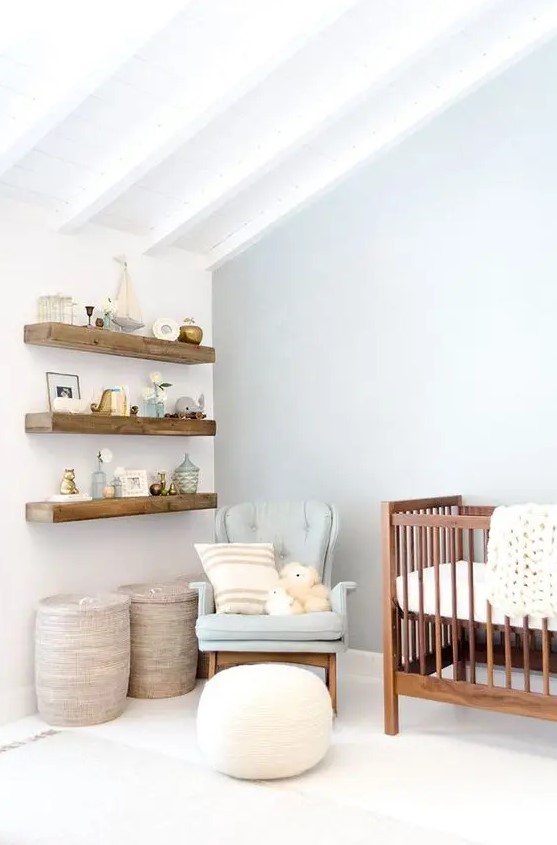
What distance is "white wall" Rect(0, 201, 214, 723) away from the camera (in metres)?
3.37

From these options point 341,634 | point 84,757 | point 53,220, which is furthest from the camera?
point 53,220

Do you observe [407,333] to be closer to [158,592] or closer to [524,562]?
[524,562]

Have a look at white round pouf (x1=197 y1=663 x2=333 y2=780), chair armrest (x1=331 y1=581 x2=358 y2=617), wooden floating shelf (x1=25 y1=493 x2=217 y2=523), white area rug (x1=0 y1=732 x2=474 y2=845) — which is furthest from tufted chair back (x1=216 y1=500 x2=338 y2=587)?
white area rug (x1=0 y1=732 x2=474 y2=845)

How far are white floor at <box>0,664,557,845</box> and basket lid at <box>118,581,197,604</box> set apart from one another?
0.41 m

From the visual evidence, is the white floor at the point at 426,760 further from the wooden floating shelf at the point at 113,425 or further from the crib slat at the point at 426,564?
the wooden floating shelf at the point at 113,425

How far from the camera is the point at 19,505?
11.2 feet

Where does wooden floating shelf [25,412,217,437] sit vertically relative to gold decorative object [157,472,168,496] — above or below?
above

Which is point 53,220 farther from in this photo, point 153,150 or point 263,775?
point 263,775

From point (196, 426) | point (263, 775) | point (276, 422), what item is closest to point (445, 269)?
point (276, 422)

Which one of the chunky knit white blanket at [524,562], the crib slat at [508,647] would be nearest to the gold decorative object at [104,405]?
the chunky knit white blanket at [524,562]

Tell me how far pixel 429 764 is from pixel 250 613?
3.08ft

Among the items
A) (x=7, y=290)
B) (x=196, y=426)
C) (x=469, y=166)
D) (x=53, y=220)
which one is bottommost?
(x=196, y=426)

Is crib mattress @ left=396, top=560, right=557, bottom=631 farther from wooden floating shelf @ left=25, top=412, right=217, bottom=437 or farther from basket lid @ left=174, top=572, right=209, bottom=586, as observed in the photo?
wooden floating shelf @ left=25, top=412, right=217, bottom=437

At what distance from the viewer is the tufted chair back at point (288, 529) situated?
3.66 metres
